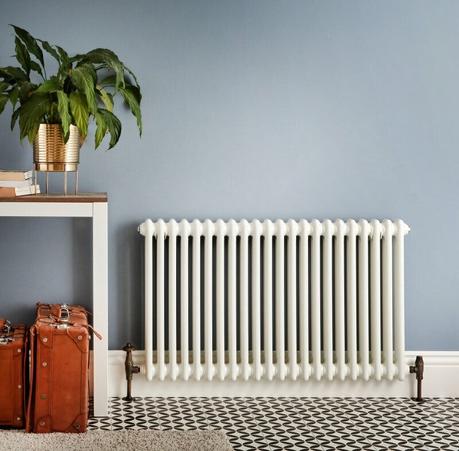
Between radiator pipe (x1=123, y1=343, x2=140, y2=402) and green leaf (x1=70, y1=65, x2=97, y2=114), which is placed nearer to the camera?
green leaf (x1=70, y1=65, x2=97, y2=114)

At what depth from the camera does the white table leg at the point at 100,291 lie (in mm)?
3246

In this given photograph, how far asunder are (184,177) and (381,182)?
33.2 inches

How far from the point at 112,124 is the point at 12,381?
3.48 ft

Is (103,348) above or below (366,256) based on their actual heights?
below

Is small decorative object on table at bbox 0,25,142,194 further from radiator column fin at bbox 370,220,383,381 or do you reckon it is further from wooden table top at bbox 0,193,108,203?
radiator column fin at bbox 370,220,383,381

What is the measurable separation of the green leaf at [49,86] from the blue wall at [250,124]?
1.38 ft

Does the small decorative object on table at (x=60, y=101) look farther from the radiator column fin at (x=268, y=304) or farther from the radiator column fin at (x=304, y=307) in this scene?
the radiator column fin at (x=304, y=307)

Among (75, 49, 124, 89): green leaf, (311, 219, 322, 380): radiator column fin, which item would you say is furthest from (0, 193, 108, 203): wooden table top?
(311, 219, 322, 380): radiator column fin

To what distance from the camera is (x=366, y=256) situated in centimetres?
353

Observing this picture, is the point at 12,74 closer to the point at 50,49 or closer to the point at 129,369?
the point at 50,49

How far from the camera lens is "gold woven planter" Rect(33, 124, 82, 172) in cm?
328

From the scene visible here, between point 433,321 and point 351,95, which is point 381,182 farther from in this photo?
point 433,321

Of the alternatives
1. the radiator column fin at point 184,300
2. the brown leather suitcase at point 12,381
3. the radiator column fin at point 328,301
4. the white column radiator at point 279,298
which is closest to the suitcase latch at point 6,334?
the brown leather suitcase at point 12,381

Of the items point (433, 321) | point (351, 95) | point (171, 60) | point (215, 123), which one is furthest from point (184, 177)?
point (433, 321)
